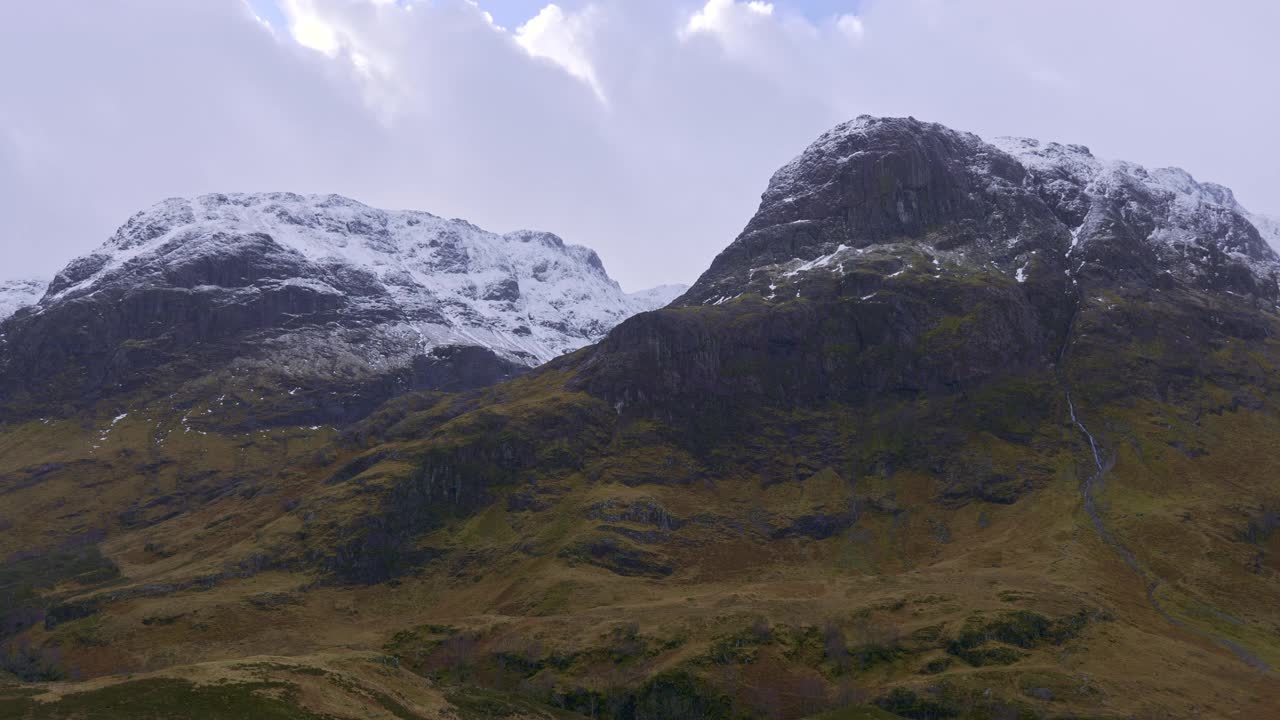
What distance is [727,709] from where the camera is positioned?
129m

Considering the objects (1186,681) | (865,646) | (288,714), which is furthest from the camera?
(865,646)

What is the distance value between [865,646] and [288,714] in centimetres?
8485

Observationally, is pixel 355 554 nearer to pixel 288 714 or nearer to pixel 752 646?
pixel 752 646

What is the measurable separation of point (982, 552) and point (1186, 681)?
5434 centimetres

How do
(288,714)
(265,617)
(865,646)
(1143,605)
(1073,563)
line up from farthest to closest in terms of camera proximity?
1. (265,617)
2. (1073,563)
3. (1143,605)
4. (865,646)
5. (288,714)

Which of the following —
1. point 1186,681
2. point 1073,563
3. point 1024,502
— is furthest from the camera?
point 1024,502

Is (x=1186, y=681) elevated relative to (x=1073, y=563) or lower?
lower

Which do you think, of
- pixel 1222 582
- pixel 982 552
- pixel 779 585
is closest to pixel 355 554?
pixel 779 585

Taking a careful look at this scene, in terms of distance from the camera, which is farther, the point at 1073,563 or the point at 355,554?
the point at 355,554

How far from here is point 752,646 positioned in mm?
140500

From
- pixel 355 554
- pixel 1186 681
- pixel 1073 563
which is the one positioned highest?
pixel 355 554

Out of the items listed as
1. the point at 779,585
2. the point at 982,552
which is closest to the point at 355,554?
the point at 779,585

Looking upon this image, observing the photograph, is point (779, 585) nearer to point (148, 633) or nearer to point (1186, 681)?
point (1186, 681)

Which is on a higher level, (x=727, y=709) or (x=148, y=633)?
(x=148, y=633)
